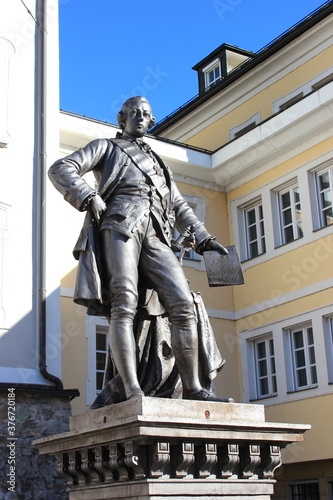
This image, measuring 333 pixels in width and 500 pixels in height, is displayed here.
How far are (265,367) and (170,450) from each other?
11635 millimetres

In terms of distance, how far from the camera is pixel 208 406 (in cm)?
526

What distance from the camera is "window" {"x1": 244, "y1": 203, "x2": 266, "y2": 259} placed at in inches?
673

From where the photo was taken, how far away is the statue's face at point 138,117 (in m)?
6.17

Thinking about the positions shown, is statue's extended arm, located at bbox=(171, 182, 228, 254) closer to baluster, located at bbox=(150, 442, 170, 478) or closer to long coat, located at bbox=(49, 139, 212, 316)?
long coat, located at bbox=(49, 139, 212, 316)

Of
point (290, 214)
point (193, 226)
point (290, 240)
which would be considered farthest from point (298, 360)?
point (193, 226)

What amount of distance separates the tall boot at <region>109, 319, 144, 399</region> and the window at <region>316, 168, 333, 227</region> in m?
10.4

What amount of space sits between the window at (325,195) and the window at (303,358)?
2128mm

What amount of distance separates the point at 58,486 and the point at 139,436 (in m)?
7.35

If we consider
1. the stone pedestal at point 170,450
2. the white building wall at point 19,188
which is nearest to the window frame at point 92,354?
the white building wall at point 19,188

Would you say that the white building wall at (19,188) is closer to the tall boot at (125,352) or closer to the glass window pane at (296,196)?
the glass window pane at (296,196)

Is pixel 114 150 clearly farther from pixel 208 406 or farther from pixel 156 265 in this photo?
pixel 208 406

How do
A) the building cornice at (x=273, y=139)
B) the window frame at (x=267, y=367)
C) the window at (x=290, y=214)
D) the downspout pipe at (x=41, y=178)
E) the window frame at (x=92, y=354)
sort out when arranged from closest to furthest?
the downspout pipe at (x=41, y=178) → the window frame at (x=92, y=354) → the building cornice at (x=273, y=139) → the window frame at (x=267, y=367) → the window at (x=290, y=214)

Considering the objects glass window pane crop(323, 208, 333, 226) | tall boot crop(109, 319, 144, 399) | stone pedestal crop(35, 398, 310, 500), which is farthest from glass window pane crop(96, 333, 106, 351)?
tall boot crop(109, 319, 144, 399)

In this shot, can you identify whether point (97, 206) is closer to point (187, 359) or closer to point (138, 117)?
point (138, 117)
